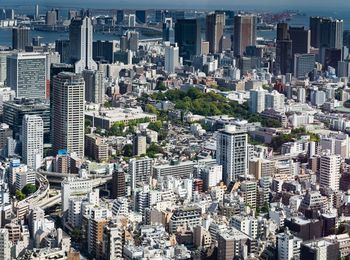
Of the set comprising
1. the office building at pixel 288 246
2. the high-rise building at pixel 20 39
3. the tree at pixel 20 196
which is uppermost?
the high-rise building at pixel 20 39

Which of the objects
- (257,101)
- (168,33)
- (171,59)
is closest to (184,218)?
(257,101)

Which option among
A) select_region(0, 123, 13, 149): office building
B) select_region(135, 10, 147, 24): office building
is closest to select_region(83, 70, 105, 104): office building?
select_region(0, 123, 13, 149): office building

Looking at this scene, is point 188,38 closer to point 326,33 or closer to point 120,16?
point 326,33

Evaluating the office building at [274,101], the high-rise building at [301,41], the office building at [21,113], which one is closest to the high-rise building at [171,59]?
the high-rise building at [301,41]

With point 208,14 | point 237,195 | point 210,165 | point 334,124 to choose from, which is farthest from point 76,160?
point 208,14

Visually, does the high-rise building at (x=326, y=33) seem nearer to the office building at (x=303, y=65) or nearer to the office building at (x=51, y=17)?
the office building at (x=303, y=65)

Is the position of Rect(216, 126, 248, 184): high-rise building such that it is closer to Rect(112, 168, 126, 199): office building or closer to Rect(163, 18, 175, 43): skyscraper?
Rect(112, 168, 126, 199): office building

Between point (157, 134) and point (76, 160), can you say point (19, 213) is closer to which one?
point (76, 160)
